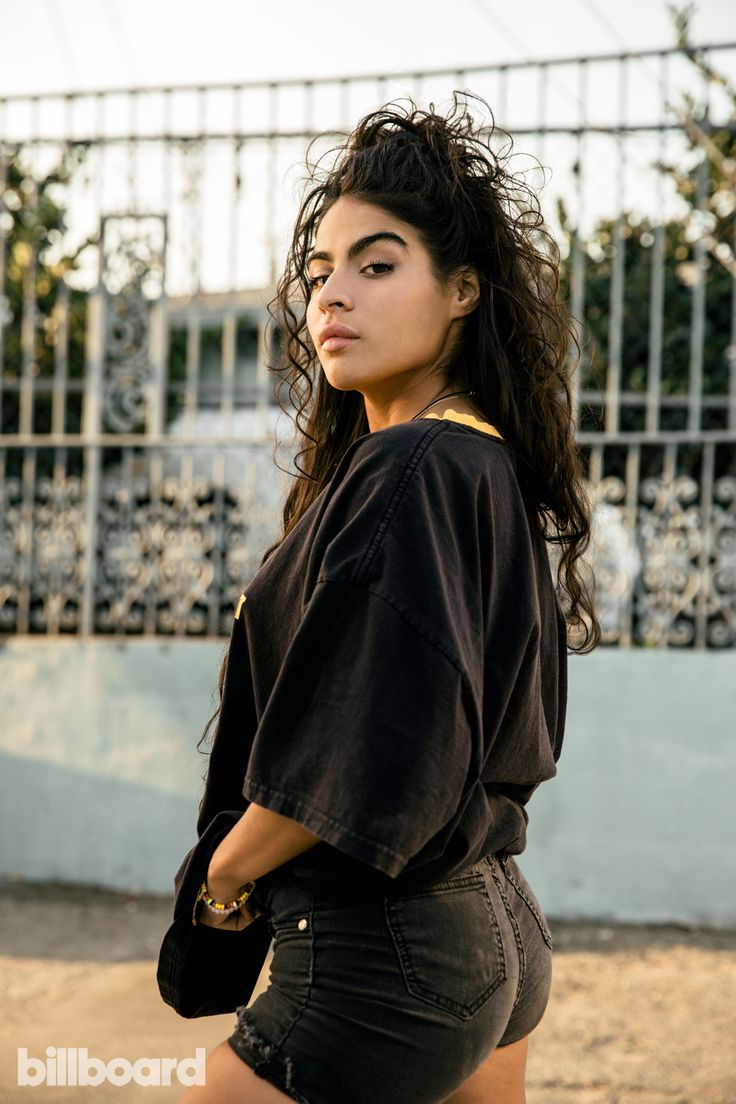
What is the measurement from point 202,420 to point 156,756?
5.08 feet

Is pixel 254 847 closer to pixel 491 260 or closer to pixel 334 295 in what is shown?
pixel 334 295

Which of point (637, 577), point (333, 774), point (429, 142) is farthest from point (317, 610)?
point (637, 577)

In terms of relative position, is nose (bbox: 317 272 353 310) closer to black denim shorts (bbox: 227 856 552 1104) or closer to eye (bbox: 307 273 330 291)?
eye (bbox: 307 273 330 291)

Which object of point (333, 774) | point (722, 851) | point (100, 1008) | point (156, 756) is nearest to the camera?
point (333, 774)

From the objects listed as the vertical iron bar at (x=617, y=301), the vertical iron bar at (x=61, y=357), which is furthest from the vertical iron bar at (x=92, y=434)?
the vertical iron bar at (x=617, y=301)

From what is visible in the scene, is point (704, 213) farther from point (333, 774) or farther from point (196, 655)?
point (333, 774)

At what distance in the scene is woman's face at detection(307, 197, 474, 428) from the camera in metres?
1.57

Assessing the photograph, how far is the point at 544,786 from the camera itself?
16.6 feet

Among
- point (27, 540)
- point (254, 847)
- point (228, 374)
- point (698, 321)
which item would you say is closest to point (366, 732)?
point (254, 847)

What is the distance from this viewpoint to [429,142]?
165 centimetres

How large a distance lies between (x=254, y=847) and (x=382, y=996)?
215 mm

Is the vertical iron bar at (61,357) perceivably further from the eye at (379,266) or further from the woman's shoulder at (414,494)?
the woman's shoulder at (414,494)

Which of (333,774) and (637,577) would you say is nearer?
(333,774)

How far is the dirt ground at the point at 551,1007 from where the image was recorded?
3.49 metres
